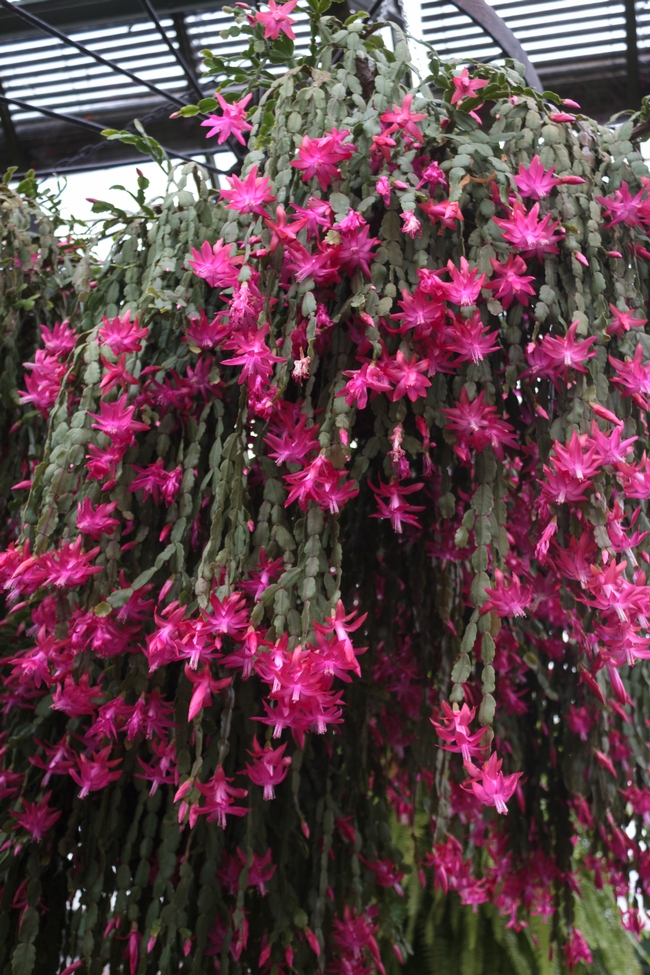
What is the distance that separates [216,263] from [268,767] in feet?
2.07

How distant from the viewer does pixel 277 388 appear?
887mm

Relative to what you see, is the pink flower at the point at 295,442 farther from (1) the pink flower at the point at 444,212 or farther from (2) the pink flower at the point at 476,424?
(1) the pink flower at the point at 444,212

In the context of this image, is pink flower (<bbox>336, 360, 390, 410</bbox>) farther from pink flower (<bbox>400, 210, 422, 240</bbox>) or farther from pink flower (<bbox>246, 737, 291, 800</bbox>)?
pink flower (<bbox>246, 737, 291, 800</bbox>)

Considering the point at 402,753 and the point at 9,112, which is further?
the point at 9,112

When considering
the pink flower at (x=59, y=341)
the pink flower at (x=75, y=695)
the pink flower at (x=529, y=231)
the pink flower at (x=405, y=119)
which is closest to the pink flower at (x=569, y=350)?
the pink flower at (x=529, y=231)

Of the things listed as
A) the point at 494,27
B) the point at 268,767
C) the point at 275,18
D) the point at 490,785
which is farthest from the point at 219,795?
the point at 494,27

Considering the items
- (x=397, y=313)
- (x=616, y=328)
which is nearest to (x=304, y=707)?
(x=397, y=313)

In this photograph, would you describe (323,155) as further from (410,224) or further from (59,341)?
(59,341)

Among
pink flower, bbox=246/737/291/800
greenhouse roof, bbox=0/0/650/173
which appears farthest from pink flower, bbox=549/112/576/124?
greenhouse roof, bbox=0/0/650/173

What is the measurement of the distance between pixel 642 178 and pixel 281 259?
0.51 m

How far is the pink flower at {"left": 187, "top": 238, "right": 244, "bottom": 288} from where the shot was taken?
0.99m

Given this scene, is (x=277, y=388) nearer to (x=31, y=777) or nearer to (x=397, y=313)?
(x=397, y=313)

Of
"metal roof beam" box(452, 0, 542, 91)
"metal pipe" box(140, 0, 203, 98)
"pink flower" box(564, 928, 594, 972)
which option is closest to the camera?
"pink flower" box(564, 928, 594, 972)

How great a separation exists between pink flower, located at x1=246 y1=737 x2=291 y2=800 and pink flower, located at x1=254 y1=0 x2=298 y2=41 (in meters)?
0.95
